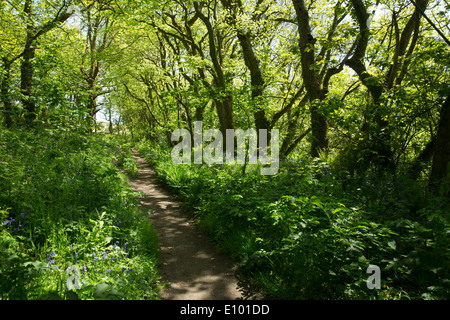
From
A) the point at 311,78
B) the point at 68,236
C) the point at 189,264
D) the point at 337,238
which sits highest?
the point at 311,78

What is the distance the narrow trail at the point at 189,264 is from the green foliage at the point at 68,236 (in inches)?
10.8

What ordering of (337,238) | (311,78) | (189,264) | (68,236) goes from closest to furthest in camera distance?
(337,238), (68,236), (189,264), (311,78)

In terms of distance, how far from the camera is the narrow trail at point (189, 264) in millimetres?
3574

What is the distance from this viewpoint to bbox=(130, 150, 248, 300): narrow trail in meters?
3.57

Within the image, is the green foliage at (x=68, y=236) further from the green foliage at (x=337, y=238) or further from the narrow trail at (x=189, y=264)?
the green foliage at (x=337, y=238)

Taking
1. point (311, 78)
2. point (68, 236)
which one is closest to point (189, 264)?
point (68, 236)

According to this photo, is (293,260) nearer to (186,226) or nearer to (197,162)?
(186,226)

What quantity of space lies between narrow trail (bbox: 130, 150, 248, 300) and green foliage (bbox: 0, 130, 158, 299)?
0.90 ft

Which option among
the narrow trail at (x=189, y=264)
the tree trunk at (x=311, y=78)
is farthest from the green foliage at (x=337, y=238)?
the tree trunk at (x=311, y=78)

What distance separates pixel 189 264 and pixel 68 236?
188 cm

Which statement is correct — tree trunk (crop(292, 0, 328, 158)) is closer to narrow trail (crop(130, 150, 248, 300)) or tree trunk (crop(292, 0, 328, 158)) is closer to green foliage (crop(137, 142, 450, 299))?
green foliage (crop(137, 142, 450, 299))

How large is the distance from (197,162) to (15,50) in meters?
11.9

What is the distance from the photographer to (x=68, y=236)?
3654 mm

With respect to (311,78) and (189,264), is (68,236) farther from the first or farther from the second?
(311,78)
